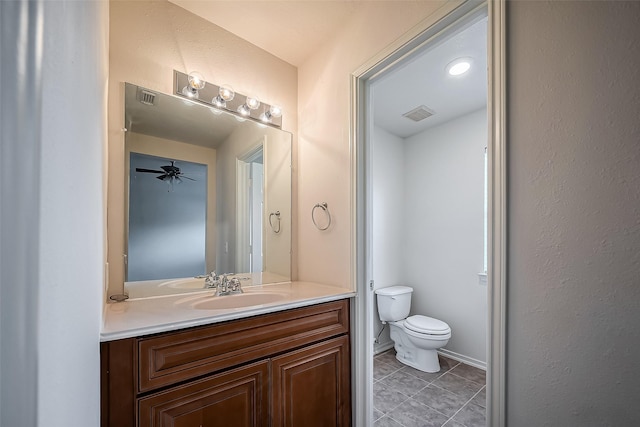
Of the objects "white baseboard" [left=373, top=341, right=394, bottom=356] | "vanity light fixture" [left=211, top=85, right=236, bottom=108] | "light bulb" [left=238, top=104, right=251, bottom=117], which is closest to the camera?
"vanity light fixture" [left=211, top=85, right=236, bottom=108]

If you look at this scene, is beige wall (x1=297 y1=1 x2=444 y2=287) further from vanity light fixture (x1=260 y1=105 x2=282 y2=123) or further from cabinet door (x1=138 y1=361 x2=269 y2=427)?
cabinet door (x1=138 y1=361 x2=269 y2=427)

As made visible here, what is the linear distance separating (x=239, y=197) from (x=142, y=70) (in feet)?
2.79

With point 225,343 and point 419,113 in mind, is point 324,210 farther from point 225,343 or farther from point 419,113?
point 419,113

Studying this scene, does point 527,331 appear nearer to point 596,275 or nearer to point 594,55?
point 596,275

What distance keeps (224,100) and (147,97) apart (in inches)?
16.3

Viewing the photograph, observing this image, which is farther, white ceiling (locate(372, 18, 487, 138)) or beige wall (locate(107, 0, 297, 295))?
white ceiling (locate(372, 18, 487, 138))

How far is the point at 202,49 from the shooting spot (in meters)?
1.62

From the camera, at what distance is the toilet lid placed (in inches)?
90.3

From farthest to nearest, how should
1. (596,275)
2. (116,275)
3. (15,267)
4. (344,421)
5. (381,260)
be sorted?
(381,260), (344,421), (116,275), (596,275), (15,267)

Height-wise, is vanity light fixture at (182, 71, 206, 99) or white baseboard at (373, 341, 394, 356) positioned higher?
vanity light fixture at (182, 71, 206, 99)

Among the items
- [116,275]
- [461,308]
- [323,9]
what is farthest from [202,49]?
[461,308]

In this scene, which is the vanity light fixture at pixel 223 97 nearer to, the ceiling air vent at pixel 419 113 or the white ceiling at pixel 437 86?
the white ceiling at pixel 437 86

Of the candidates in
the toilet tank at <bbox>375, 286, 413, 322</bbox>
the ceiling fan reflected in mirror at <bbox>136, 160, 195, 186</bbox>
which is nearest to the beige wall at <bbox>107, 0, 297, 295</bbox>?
the ceiling fan reflected in mirror at <bbox>136, 160, 195, 186</bbox>

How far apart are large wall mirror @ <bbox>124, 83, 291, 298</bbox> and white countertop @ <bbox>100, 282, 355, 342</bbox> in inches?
6.6
